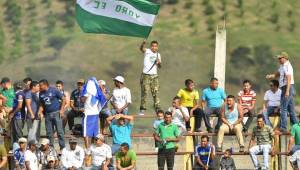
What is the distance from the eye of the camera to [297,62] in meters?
69.0

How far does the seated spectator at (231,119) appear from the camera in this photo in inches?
984

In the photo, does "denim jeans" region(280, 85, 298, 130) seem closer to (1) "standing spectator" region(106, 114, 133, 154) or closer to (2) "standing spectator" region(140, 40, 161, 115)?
(2) "standing spectator" region(140, 40, 161, 115)

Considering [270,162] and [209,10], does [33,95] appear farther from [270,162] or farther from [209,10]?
[209,10]

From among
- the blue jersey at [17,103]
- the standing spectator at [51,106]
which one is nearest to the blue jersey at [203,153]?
the standing spectator at [51,106]

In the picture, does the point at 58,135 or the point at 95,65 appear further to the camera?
the point at 95,65

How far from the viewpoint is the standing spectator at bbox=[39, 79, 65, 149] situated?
957 inches

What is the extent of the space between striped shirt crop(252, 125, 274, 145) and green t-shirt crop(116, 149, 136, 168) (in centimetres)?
279

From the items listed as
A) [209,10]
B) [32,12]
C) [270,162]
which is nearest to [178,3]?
[209,10]

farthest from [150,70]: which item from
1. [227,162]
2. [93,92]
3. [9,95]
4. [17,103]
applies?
[17,103]

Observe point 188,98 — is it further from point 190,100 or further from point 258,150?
point 258,150

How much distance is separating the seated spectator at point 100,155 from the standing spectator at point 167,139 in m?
1.36

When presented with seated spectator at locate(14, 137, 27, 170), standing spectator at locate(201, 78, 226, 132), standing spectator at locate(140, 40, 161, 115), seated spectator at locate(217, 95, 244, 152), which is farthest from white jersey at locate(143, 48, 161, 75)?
seated spectator at locate(14, 137, 27, 170)

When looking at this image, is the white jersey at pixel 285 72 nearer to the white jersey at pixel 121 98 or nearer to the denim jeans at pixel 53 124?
the white jersey at pixel 121 98

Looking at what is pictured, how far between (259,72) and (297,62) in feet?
7.64
